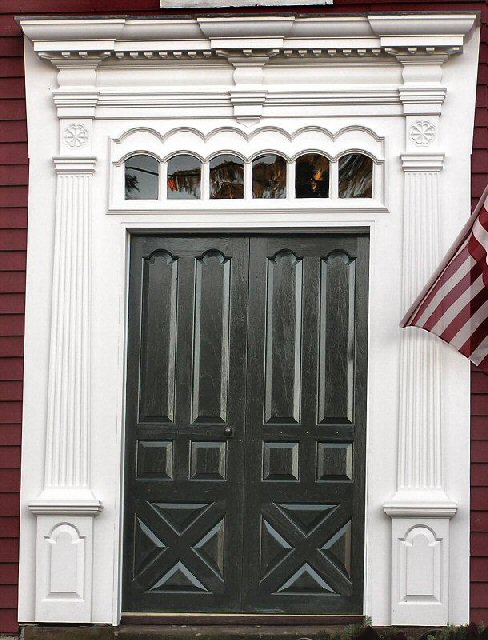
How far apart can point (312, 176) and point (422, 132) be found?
2.38 feet

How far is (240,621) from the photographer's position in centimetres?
683

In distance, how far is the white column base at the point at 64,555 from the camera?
6.75 m

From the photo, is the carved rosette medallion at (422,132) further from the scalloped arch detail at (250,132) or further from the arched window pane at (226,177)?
the arched window pane at (226,177)

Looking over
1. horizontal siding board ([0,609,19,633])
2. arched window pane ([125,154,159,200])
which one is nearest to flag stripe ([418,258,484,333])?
arched window pane ([125,154,159,200])

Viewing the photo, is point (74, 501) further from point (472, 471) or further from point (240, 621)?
point (472, 471)

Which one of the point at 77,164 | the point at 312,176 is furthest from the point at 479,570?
the point at 77,164

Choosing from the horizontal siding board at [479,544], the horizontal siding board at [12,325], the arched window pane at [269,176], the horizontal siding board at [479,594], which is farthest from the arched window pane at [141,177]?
the horizontal siding board at [479,594]

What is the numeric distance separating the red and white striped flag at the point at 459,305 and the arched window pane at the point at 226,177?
4.42 ft

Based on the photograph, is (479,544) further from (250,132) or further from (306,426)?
(250,132)

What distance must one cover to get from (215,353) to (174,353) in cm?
26

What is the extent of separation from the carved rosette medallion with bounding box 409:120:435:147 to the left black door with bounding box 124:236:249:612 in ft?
4.03

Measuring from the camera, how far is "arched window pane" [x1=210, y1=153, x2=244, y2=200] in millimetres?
6953

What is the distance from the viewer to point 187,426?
693 cm

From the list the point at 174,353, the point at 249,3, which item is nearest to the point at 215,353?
the point at 174,353
